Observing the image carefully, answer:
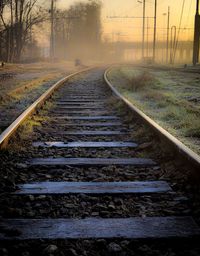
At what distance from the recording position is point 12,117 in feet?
21.7

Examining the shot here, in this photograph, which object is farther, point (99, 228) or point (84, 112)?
point (84, 112)

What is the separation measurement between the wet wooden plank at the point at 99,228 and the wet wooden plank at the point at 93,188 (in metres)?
0.53

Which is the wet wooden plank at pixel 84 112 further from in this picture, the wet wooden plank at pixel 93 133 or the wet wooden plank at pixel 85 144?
the wet wooden plank at pixel 85 144

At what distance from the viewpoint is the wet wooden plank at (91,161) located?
3797mm

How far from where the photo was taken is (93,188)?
308 centimetres

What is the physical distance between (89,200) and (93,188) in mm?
243

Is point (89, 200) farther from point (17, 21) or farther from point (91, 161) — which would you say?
point (17, 21)

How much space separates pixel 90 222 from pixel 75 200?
441 mm

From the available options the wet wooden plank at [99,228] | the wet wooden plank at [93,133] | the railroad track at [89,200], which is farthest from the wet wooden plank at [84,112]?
the wet wooden plank at [99,228]

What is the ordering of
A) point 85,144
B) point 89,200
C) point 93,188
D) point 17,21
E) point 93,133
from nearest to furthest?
point 89,200, point 93,188, point 85,144, point 93,133, point 17,21

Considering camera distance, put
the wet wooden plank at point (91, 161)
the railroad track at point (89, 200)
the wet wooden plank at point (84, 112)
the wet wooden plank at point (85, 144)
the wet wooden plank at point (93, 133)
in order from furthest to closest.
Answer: the wet wooden plank at point (84, 112) → the wet wooden plank at point (93, 133) → the wet wooden plank at point (85, 144) → the wet wooden plank at point (91, 161) → the railroad track at point (89, 200)

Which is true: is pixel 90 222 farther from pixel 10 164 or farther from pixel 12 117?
pixel 12 117

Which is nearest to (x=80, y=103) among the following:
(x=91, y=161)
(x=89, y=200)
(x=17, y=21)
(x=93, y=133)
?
(x=93, y=133)

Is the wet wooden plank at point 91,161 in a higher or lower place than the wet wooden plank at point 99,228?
lower
